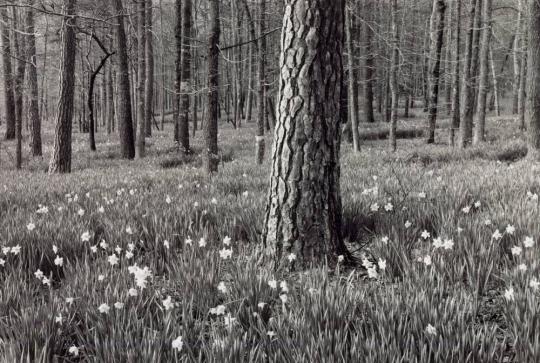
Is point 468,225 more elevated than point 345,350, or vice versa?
point 468,225

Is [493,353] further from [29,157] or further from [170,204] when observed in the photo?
[29,157]

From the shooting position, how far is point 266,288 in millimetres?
2762

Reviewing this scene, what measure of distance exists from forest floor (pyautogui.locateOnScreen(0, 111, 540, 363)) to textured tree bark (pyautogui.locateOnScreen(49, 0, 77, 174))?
555 cm

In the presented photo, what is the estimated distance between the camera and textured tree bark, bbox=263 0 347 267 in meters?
3.25

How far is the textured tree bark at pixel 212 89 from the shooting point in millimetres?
8578

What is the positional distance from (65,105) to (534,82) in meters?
10.6

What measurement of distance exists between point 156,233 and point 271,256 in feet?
4.00

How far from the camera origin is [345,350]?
2043 millimetres

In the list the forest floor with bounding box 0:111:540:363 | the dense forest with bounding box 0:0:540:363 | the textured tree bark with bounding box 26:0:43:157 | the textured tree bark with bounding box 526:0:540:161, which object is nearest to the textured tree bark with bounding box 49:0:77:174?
the textured tree bark with bounding box 26:0:43:157

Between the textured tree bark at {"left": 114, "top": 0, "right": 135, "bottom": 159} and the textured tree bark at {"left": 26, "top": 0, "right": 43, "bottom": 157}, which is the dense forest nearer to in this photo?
the textured tree bark at {"left": 26, "top": 0, "right": 43, "bottom": 157}

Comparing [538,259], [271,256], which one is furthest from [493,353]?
[271,256]

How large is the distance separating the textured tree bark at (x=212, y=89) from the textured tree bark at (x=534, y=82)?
6.23 meters

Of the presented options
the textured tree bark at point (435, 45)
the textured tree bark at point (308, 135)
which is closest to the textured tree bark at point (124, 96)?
the textured tree bark at point (435, 45)

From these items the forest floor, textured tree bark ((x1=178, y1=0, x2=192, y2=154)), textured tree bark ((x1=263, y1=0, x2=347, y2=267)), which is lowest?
the forest floor
